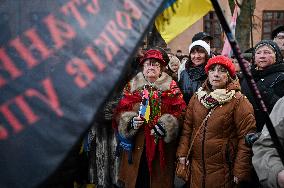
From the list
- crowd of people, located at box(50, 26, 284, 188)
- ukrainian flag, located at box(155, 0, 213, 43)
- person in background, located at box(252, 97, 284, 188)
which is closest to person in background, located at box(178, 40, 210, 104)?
crowd of people, located at box(50, 26, 284, 188)

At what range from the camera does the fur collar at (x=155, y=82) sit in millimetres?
3967

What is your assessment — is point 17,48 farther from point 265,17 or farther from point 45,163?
point 265,17

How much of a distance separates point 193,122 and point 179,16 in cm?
103

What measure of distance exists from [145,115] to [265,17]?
21816 mm

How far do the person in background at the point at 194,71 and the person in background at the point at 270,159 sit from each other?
89.0 inches

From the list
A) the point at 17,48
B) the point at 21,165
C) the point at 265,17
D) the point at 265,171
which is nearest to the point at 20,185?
the point at 21,165

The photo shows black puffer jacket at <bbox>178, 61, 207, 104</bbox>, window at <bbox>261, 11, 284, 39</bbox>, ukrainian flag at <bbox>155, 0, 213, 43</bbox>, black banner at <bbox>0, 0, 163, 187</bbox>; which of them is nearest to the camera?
black banner at <bbox>0, 0, 163, 187</bbox>

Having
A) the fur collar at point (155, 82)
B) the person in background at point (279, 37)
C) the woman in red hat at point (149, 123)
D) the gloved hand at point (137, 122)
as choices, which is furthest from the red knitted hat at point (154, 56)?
the person in background at point (279, 37)

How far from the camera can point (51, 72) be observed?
107 centimetres

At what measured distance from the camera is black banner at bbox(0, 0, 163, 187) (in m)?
1.02

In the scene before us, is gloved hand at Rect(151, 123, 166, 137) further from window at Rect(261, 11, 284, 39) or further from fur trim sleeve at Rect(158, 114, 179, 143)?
window at Rect(261, 11, 284, 39)

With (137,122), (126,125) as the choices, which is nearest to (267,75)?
(137,122)

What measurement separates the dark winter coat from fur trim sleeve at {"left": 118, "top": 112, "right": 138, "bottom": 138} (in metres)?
0.64

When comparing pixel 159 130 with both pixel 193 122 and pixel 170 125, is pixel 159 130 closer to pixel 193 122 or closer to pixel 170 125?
pixel 170 125
